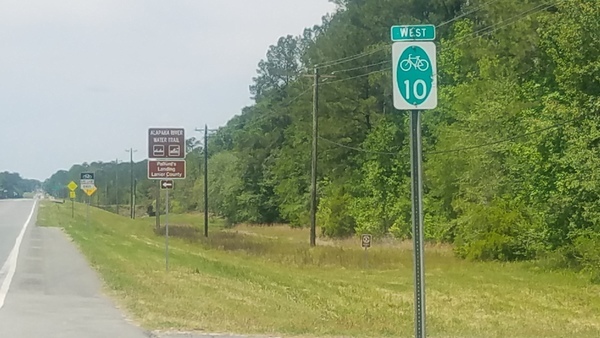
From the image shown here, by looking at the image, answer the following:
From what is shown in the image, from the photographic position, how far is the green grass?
14500mm

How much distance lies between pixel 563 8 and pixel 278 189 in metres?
54.4

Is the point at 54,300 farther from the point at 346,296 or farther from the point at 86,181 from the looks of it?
the point at 86,181

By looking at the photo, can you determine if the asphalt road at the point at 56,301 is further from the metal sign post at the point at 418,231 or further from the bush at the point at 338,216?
the bush at the point at 338,216

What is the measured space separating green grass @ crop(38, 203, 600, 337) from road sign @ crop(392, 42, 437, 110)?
723 cm

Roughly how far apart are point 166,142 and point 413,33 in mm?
15389

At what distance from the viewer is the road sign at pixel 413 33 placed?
20.4ft

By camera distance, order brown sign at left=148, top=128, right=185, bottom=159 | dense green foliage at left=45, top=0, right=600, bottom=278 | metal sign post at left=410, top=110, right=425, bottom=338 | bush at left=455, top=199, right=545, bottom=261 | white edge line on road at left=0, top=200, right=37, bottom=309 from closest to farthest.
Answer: metal sign post at left=410, top=110, right=425, bottom=338 < white edge line on road at left=0, top=200, right=37, bottom=309 < brown sign at left=148, top=128, right=185, bottom=159 < dense green foliage at left=45, top=0, right=600, bottom=278 < bush at left=455, top=199, right=545, bottom=261

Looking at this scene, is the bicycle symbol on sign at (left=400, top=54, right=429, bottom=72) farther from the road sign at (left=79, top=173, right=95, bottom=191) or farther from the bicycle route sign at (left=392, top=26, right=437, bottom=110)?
the road sign at (left=79, top=173, right=95, bottom=191)

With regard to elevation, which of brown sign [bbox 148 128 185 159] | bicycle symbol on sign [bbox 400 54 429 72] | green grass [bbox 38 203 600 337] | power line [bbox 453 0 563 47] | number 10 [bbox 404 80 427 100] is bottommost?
green grass [bbox 38 203 600 337]

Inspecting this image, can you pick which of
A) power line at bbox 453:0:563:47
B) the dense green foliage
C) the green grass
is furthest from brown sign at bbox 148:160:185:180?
power line at bbox 453:0:563:47

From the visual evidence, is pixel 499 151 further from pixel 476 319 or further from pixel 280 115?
pixel 280 115

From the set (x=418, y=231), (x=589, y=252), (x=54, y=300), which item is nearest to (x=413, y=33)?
(x=418, y=231)

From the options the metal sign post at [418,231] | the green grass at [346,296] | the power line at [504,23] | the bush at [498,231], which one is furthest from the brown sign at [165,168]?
the bush at [498,231]

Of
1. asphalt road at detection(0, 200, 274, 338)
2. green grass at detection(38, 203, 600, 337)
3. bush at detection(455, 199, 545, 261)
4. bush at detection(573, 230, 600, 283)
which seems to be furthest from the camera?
bush at detection(455, 199, 545, 261)
